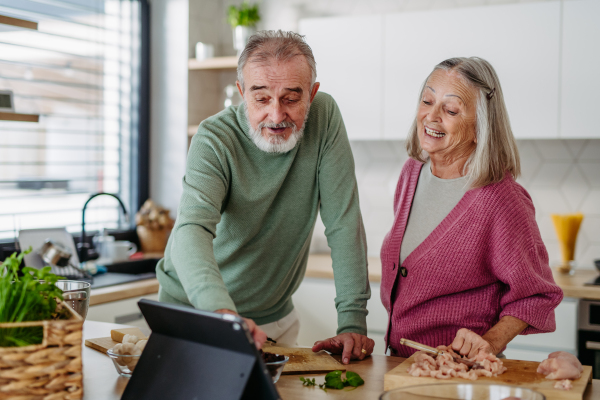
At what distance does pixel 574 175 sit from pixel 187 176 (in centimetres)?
247

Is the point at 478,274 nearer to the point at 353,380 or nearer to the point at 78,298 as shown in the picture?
the point at 353,380

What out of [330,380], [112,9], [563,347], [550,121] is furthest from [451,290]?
[112,9]

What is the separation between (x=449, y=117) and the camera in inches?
65.4

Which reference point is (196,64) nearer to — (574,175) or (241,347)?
(574,175)

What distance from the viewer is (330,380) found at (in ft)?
4.09

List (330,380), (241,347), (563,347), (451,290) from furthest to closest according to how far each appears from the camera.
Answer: (563,347), (451,290), (330,380), (241,347)

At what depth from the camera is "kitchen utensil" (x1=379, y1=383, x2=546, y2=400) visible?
3.19 feet

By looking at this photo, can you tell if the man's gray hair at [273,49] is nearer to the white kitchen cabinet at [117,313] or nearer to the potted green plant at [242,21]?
the white kitchen cabinet at [117,313]

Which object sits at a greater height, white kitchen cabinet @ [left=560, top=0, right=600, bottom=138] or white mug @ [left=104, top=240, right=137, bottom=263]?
white kitchen cabinet @ [left=560, top=0, right=600, bottom=138]

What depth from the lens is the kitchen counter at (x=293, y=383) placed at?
1.20m

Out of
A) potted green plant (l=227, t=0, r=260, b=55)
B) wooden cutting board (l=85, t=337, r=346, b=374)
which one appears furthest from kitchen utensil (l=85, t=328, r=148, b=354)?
potted green plant (l=227, t=0, r=260, b=55)

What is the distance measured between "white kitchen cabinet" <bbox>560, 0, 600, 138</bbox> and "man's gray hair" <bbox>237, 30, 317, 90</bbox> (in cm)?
182

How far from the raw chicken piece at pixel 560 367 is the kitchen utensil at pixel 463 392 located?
1.02 feet

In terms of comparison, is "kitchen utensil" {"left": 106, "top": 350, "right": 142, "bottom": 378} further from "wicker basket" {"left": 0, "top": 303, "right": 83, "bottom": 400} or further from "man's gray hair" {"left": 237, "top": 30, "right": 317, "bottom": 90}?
Answer: "man's gray hair" {"left": 237, "top": 30, "right": 317, "bottom": 90}
